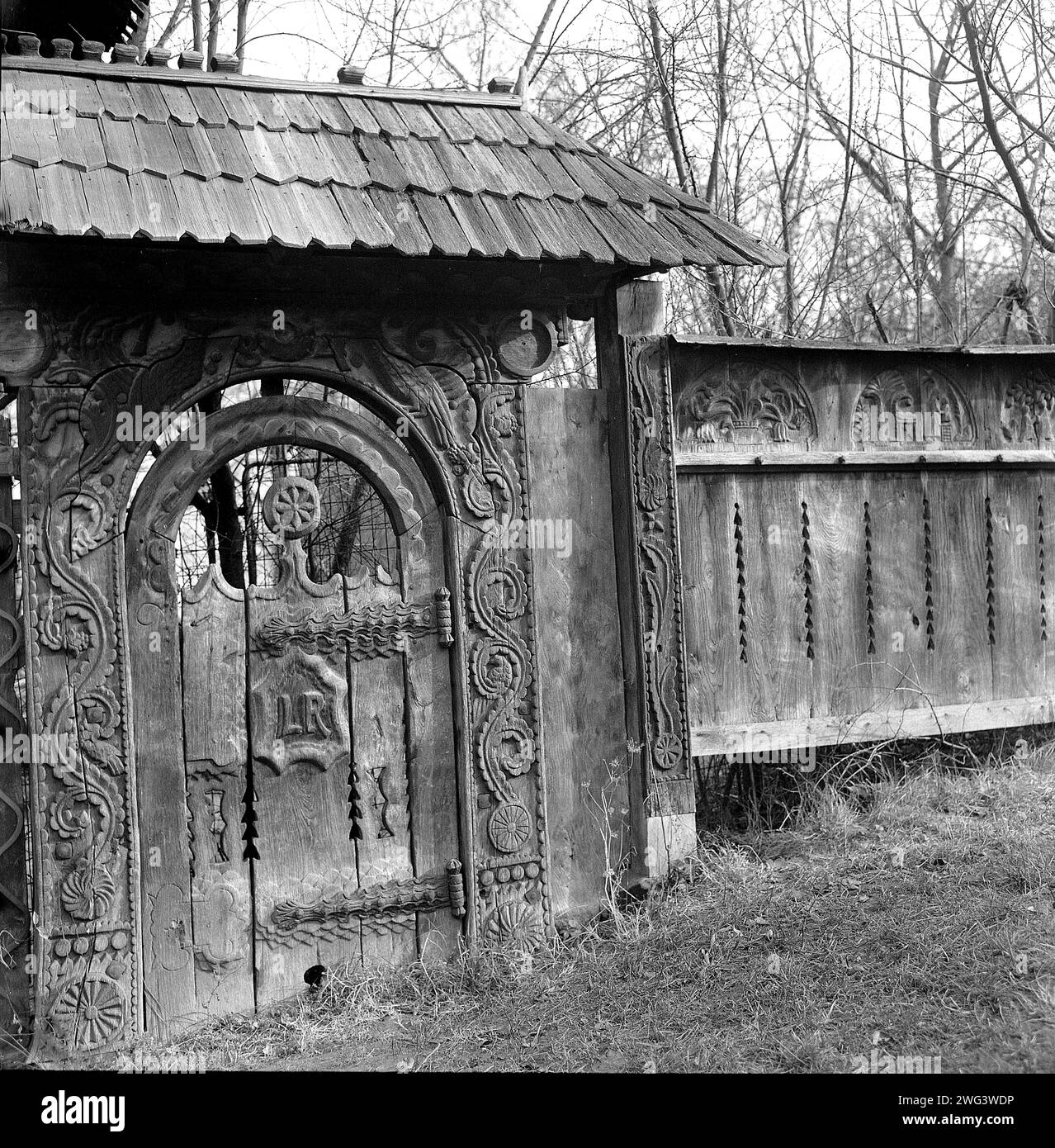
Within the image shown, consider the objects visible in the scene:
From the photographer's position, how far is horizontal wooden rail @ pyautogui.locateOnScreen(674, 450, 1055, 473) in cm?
540

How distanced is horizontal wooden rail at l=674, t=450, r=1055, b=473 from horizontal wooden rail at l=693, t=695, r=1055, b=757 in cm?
128

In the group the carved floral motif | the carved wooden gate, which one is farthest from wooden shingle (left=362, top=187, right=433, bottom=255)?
the carved floral motif

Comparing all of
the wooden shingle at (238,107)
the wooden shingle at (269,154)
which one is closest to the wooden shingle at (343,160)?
the wooden shingle at (269,154)

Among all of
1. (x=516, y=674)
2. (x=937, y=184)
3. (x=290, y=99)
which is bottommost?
(x=516, y=674)

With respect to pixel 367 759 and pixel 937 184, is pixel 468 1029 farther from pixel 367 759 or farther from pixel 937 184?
pixel 937 184

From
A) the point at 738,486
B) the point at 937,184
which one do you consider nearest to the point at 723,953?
the point at 738,486

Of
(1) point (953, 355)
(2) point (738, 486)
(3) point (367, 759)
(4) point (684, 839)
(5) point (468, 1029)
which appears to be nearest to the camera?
(5) point (468, 1029)

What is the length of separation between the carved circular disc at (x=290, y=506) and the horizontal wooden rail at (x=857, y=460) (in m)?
1.71

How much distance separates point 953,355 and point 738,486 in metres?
1.48

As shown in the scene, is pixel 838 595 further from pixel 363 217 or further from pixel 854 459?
pixel 363 217

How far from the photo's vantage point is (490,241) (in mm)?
4438

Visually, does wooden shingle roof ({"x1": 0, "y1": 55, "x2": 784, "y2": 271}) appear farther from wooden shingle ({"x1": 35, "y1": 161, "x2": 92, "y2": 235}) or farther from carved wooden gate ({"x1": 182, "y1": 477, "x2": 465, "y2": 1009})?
carved wooden gate ({"x1": 182, "y1": 477, "x2": 465, "y2": 1009})

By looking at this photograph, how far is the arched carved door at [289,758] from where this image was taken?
14.2ft

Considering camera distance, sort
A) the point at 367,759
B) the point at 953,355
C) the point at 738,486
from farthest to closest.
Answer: the point at 953,355 → the point at 738,486 → the point at 367,759
